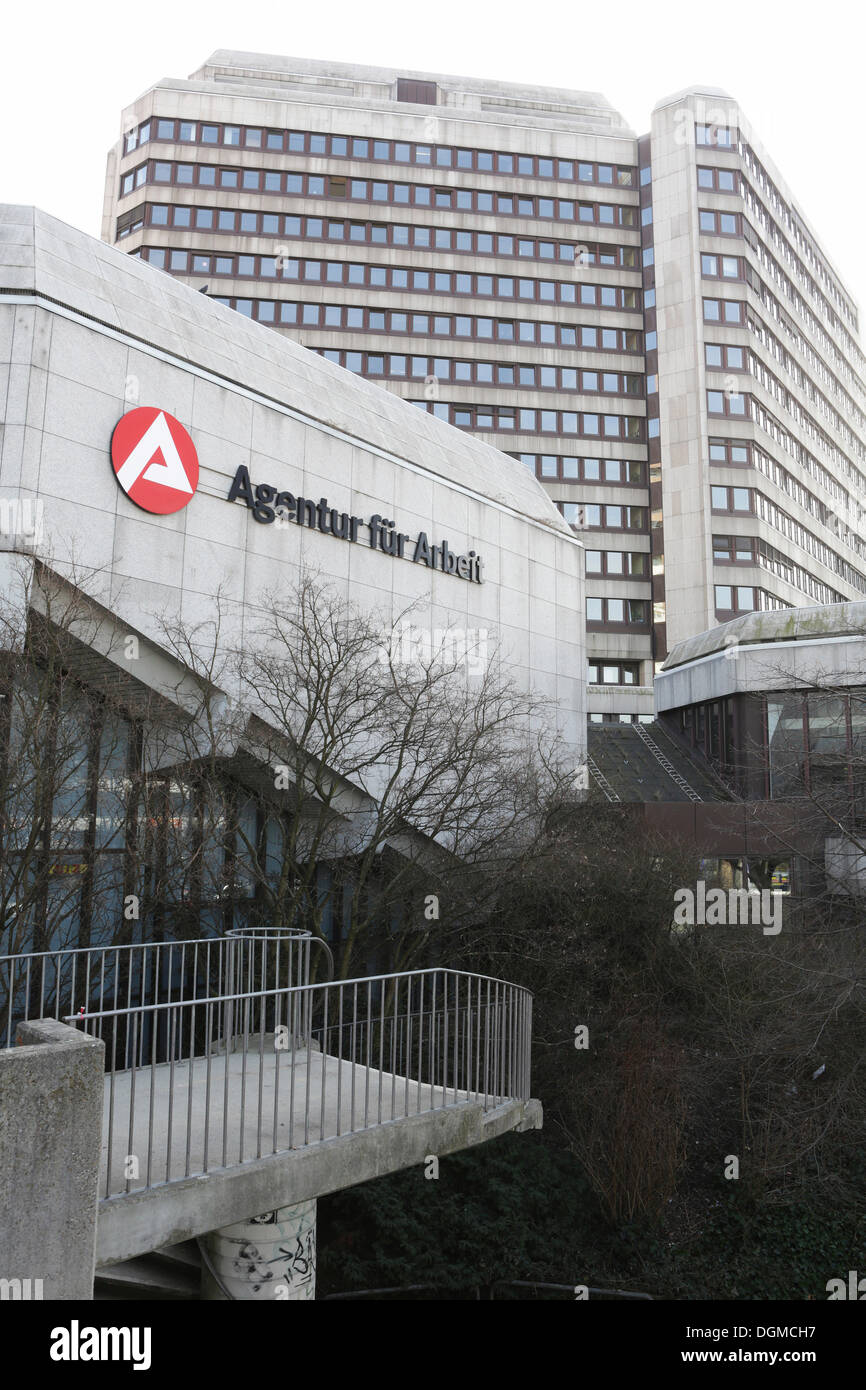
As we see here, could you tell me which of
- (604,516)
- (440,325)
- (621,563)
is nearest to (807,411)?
(604,516)

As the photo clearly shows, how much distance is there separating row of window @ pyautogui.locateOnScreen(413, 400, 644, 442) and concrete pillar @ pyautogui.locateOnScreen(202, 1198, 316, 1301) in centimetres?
4502

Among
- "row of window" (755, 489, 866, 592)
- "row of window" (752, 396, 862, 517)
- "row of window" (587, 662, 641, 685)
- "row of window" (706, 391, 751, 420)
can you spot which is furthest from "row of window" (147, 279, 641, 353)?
"row of window" (587, 662, 641, 685)

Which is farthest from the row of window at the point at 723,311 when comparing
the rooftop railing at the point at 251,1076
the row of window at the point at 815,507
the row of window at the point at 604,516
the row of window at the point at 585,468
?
the rooftop railing at the point at 251,1076

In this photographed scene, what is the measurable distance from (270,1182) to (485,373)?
48.2 meters

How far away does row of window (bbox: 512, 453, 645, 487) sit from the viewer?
49375mm

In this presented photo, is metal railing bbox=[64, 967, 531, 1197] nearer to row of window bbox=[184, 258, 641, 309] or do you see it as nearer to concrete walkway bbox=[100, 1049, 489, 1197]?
concrete walkway bbox=[100, 1049, 489, 1197]

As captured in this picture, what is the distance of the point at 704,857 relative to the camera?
54.6ft

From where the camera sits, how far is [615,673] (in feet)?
165

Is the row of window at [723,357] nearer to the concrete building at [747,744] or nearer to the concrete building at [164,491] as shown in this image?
the concrete building at [747,744]

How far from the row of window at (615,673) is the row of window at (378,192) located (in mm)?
24946

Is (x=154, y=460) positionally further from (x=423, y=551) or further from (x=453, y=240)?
(x=453, y=240)
